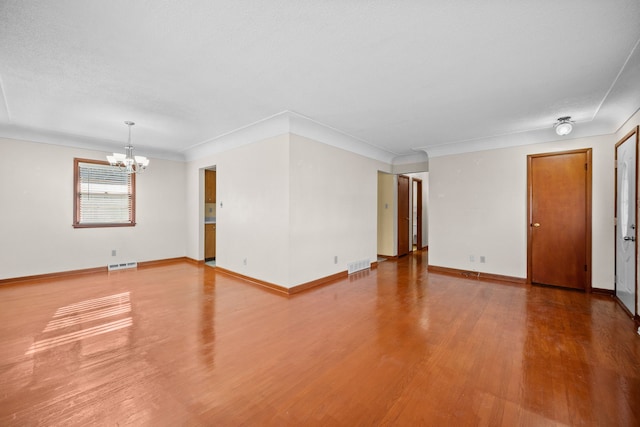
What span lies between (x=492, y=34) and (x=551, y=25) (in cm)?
38

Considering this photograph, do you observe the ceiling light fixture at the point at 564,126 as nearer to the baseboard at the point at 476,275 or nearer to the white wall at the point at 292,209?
the baseboard at the point at 476,275

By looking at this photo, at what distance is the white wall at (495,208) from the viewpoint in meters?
4.17

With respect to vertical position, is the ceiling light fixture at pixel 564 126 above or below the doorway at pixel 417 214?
above

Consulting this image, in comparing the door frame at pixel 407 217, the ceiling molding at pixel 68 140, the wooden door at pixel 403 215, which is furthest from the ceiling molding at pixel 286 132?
the door frame at pixel 407 217

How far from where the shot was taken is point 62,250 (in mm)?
5199

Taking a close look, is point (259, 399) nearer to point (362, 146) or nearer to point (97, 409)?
point (97, 409)

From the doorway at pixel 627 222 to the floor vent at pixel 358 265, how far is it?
372 centimetres

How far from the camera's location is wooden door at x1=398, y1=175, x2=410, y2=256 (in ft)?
Answer: 23.4

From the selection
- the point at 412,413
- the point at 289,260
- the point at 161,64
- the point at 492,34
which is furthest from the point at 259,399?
the point at 492,34

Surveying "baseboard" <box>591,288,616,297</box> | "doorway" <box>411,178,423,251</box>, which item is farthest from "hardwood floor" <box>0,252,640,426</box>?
"doorway" <box>411,178,423,251</box>

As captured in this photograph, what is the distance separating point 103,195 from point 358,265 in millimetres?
5530

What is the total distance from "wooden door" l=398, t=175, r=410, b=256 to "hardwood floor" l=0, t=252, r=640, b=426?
3178 mm

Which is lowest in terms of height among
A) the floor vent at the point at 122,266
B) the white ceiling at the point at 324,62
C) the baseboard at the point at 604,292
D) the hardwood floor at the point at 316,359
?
the hardwood floor at the point at 316,359

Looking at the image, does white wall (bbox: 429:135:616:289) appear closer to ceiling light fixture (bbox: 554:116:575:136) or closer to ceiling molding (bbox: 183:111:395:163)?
ceiling light fixture (bbox: 554:116:575:136)
